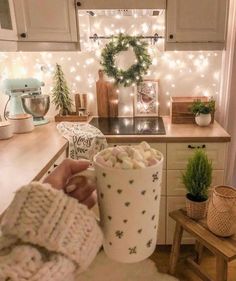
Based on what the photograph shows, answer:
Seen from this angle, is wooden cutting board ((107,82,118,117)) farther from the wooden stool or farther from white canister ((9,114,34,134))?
the wooden stool

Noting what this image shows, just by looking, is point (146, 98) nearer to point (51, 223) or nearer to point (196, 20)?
point (196, 20)

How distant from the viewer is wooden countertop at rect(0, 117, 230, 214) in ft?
3.28

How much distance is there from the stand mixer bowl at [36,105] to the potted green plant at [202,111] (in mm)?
1073

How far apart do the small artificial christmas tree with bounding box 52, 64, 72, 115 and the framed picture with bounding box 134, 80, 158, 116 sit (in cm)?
56

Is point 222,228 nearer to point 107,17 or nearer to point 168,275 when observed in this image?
point 168,275

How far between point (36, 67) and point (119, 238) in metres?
1.93

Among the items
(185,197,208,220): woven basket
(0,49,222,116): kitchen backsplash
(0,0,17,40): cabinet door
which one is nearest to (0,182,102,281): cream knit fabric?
(185,197,208,220): woven basket

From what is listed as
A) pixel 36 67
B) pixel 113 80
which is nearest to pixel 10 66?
pixel 36 67

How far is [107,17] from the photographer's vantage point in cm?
201

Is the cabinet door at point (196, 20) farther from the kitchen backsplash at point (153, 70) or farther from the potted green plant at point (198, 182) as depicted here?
the potted green plant at point (198, 182)

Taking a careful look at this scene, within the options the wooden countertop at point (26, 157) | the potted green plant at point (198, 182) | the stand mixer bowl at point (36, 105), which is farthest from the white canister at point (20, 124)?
the potted green plant at point (198, 182)

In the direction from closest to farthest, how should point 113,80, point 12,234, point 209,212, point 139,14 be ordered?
point 12,234 → point 209,212 → point 139,14 → point 113,80

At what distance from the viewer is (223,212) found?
1.31 meters

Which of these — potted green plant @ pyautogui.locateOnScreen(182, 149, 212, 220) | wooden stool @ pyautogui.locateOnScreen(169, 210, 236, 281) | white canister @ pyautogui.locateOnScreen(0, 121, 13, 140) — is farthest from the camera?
white canister @ pyautogui.locateOnScreen(0, 121, 13, 140)
